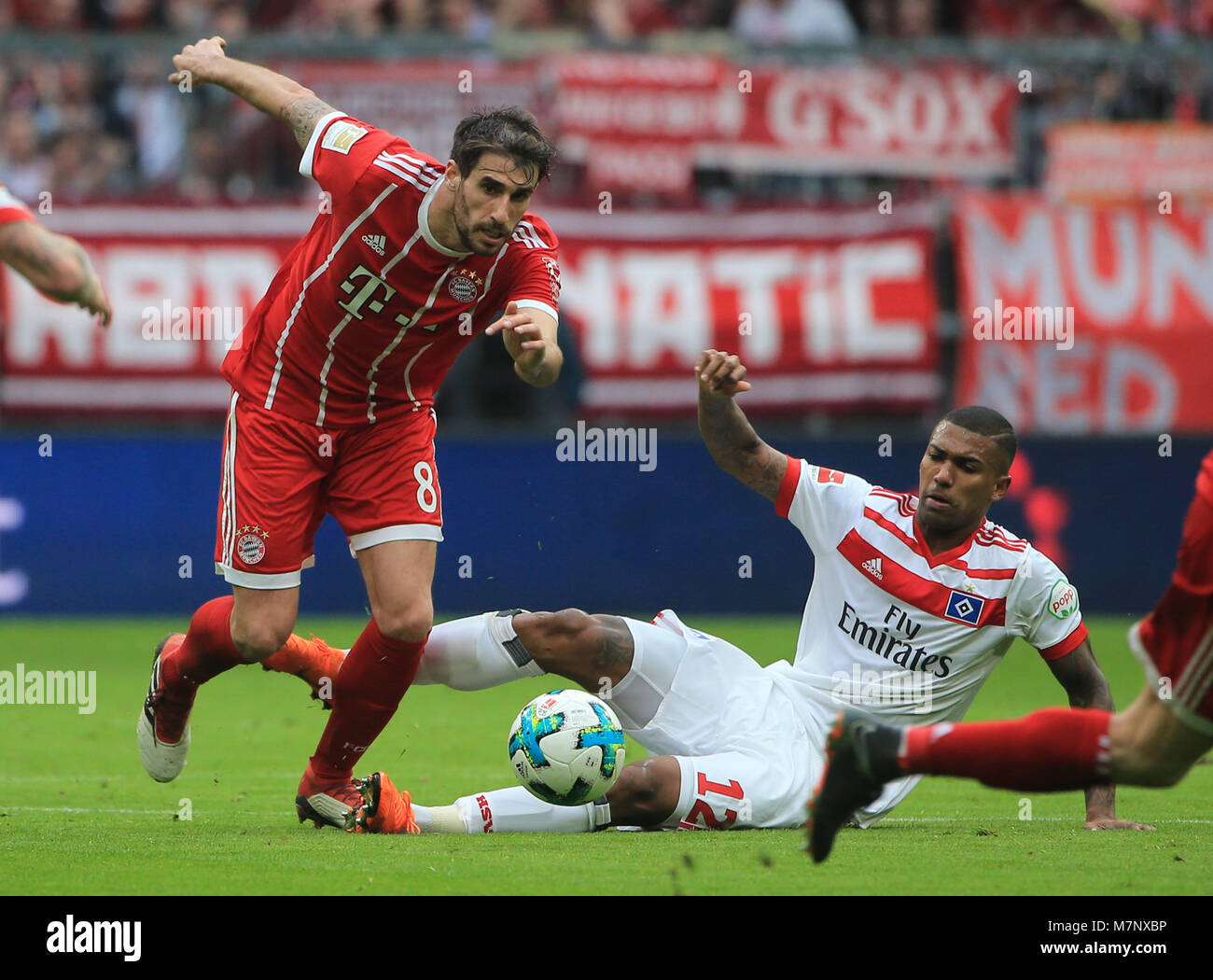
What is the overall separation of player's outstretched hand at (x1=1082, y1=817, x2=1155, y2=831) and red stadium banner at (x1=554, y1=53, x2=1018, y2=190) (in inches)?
398

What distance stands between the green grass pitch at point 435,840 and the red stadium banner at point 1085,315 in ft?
18.7

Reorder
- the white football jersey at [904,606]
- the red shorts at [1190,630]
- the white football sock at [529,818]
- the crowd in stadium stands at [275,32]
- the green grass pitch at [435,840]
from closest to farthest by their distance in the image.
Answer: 1. the red shorts at [1190,630]
2. the green grass pitch at [435,840]
3. the white football sock at [529,818]
4. the white football jersey at [904,606]
5. the crowd in stadium stands at [275,32]

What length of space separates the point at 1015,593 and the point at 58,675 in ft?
22.1

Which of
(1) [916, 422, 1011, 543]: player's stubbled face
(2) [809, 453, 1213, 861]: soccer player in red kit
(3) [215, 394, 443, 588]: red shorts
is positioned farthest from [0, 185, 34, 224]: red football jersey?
(1) [916, 422, 1011, 543]: player's stubbled face

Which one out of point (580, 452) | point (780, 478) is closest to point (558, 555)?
point (580, 452)

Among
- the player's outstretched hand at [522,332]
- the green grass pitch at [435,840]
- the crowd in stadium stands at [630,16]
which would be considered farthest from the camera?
the crowd in stadium stands at [630,16]

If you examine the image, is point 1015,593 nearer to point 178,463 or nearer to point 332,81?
point 178,463

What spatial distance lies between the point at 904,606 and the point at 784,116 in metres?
10.00

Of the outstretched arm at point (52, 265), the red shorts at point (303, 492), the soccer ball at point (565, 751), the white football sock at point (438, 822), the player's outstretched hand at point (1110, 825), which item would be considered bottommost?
the player's outstretched hand at point (1110, 825)

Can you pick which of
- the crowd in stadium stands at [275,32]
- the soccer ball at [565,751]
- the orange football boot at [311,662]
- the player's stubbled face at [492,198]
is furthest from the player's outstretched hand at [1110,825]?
the crowd in stadium stands at [275,32]

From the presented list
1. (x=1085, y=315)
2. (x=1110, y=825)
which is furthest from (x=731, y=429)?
(x=1085, y=315)

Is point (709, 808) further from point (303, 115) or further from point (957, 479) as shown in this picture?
point (303, 115)

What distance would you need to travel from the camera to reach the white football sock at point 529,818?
20.4 feet

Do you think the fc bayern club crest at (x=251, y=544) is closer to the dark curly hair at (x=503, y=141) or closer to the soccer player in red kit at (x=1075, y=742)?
the dark curly hair at (x=503, y=141)
